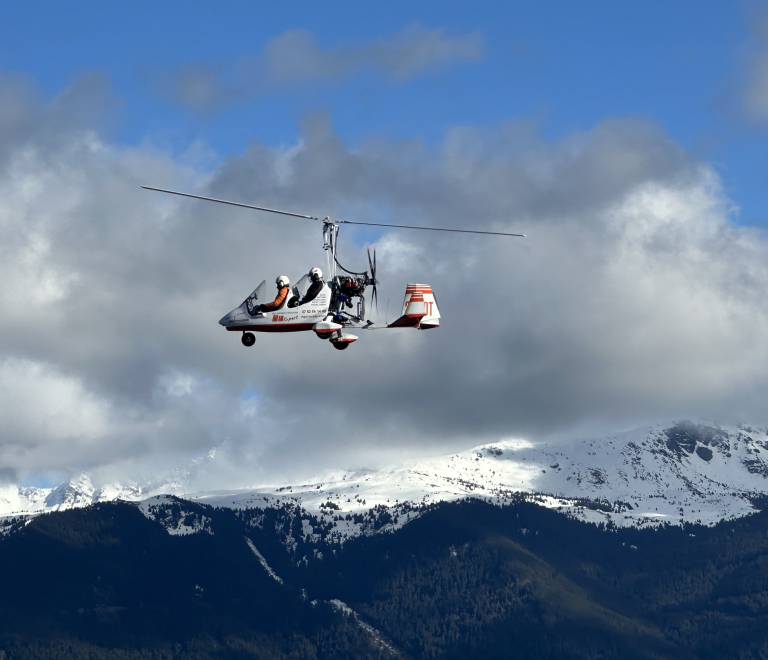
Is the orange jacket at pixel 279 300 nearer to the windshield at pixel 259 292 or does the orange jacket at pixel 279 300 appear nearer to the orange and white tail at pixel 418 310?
the windshield at pixel 259 292

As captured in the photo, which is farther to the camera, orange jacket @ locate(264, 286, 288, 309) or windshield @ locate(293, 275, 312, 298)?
windshield @ locate(293, 275, 312, 298)

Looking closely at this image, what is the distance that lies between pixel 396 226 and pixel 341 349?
23.2 meters

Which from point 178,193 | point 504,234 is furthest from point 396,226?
point 178,193

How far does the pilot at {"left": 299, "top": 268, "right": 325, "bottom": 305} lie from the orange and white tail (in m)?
10.0

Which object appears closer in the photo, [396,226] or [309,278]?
[396,226]

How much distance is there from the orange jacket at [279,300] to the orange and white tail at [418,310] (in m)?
12.7

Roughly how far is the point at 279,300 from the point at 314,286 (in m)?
3.83

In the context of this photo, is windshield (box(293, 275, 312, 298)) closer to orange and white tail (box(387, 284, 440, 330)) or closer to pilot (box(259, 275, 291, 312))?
pilot (box(259, 275, 291, 312))

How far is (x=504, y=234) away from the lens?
102500 mm

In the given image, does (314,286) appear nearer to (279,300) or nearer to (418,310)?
(279,300)

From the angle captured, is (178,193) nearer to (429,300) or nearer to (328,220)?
(328,220)

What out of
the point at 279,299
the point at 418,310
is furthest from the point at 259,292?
the point at 418,310

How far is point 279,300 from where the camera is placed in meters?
121

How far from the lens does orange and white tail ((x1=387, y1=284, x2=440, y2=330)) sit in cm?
12638
